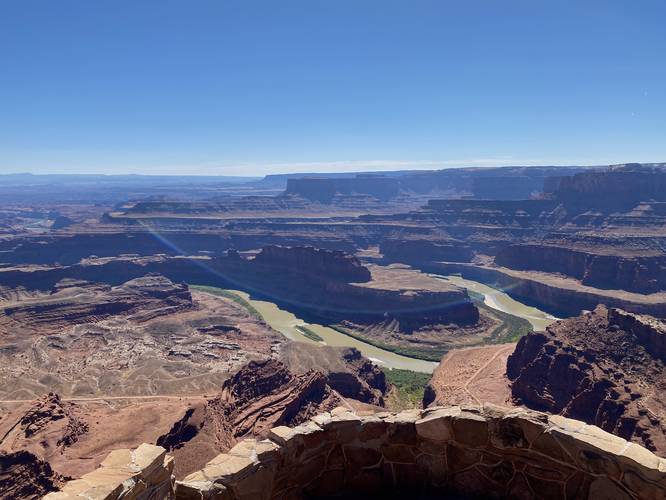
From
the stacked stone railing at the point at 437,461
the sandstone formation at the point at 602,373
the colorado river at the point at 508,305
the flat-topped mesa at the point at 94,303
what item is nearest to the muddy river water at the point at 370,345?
the colorado river at the point at 508,305

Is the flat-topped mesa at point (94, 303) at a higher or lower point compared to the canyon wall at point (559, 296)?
higher

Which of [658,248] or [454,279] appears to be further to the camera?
[454,279]

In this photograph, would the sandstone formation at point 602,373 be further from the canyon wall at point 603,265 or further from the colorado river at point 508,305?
the canyon wall at point 603,265

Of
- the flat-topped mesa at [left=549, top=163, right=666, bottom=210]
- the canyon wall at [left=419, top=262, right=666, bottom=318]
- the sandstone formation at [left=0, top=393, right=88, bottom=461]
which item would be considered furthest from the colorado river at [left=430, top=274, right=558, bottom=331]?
the sandstone formation at [left=0, top=393, right=88, bottom=461]

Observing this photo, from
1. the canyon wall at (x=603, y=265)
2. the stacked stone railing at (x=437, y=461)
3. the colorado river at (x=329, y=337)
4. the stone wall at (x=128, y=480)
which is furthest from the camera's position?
the canyon wall at (x=603, y=265)

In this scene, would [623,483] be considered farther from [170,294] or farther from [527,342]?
[170,294]

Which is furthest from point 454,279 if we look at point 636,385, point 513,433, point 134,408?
point 513,433
